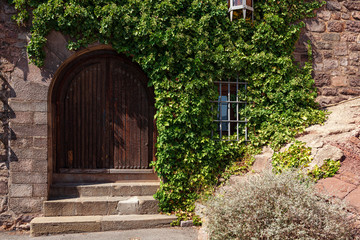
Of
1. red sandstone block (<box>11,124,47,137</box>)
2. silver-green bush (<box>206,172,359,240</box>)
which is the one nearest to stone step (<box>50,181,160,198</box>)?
red sandstone block (<box>11,124,47,137</box>)

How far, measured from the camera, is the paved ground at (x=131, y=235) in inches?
154

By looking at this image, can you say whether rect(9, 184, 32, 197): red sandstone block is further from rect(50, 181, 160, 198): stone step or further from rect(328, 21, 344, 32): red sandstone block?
rect(328, 21, 344, 32): red sandstone block

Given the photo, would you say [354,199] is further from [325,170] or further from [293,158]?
[293,158]

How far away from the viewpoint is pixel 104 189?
4.66 meters

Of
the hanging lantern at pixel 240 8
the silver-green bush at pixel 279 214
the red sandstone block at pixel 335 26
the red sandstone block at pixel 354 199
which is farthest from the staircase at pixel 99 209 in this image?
the red sandstone block at pixel 335 26

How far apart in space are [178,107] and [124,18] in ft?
5.52

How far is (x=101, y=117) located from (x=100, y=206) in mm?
1525

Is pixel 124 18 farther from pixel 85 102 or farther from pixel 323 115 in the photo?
pixel 323 115

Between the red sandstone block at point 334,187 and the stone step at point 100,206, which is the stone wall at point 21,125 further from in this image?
the red sandstone block at point 334,187

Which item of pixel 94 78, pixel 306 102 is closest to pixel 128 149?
pixel 94 78

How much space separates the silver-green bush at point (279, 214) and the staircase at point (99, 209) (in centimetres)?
155

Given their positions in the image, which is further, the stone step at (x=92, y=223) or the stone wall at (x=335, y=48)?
the stone wall at (x=335, y=48)

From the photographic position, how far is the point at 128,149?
495cm

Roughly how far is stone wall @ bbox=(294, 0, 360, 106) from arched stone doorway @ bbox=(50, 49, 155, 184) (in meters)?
3.33
